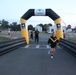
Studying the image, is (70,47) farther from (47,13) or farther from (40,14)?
(40,14)

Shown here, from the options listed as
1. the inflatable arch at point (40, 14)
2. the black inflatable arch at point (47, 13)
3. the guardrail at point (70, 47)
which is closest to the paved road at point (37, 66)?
the guardrail at point (70, 47)

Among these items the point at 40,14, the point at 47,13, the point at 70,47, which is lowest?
the point at 70,47

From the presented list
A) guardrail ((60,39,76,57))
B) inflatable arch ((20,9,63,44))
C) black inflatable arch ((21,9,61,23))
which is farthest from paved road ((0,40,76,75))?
black inflatable arch ((21,9,61,23))

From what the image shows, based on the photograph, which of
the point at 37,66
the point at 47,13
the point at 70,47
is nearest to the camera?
the point at 37,66

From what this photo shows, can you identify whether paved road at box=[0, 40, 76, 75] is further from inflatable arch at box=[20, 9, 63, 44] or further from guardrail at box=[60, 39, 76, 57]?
inflatable arch at box=[20, 9, 63, 44]

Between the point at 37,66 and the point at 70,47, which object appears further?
the point at 70,47

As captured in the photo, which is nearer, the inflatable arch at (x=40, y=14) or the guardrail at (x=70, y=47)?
the guardrail at (x=70, y=47)

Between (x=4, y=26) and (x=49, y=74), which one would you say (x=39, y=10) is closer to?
(x=49, y=74)

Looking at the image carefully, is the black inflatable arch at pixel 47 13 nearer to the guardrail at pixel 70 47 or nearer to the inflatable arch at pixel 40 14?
the inflatable arch at pixel 40 14

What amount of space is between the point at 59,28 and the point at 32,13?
3.97 metres

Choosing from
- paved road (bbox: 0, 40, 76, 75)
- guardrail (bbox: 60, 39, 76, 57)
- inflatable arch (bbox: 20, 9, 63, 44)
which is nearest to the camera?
paved road (bbox: 0, 40, 76, 75)

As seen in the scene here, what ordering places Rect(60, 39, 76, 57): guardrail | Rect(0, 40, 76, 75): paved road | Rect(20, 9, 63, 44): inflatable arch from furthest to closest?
Rect(20, 9, 63, 44): inflatable arch, Rect(60, 39, 76, 57): guardrail, Rect(0, 40, 76, 75): paved road

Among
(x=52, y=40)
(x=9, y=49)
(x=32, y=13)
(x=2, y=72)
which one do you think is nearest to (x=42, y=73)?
(x=2, y=72)

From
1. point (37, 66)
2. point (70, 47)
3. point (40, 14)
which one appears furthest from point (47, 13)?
point (37, 66)
